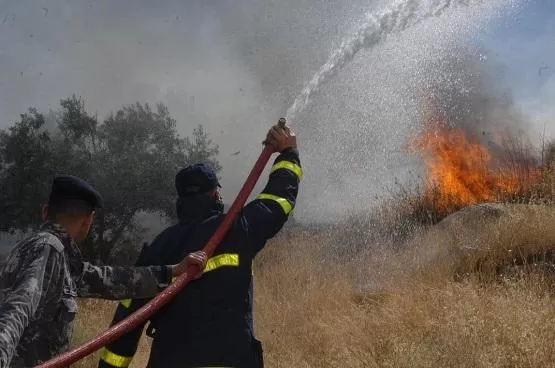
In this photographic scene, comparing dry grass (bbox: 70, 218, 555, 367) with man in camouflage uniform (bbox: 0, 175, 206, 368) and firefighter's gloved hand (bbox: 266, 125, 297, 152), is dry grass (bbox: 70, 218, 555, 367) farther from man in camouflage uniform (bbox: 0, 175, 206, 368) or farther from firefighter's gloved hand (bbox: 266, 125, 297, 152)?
man in camouflage uniform (bbox: 0, 175, 206, 368)

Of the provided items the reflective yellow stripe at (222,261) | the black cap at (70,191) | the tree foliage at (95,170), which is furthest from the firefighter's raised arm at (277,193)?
the tree foliage at (95,170)

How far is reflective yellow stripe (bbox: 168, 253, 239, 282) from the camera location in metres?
3.13

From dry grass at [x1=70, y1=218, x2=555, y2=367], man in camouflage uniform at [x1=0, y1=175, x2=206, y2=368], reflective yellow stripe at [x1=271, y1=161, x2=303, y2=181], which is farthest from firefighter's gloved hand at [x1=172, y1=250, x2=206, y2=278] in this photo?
dry grass at [x1=70, y1=218, x2=555, y2=367]

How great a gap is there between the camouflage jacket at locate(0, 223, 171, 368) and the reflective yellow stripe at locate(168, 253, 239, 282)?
235 millimetres

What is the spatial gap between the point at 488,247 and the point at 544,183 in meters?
3.47

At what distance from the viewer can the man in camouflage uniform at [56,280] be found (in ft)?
7.50

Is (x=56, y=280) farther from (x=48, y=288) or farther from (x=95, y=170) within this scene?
(x=95, y=170)

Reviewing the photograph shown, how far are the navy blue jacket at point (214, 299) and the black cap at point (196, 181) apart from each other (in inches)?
6.1

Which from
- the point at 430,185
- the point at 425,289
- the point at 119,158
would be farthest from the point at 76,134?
the point at 425,289

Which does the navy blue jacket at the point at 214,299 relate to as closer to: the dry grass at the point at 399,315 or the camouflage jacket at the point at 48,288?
the camouflage jacket at the point at 48,288

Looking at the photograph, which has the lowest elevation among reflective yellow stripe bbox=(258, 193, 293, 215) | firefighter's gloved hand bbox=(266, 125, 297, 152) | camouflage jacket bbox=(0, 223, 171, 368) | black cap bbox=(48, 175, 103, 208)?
camouflage jacket bbox=(0, 223, 171, 368)

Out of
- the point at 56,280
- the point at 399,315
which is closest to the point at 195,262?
the point at 56,280

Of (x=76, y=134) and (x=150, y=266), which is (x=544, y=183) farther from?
(x=76, y=134)

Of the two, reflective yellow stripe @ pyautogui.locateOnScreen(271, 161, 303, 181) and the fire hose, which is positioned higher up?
reflective yellow stripe @ pyautogui.locateOnScreen(271, 161, 303, 181)
